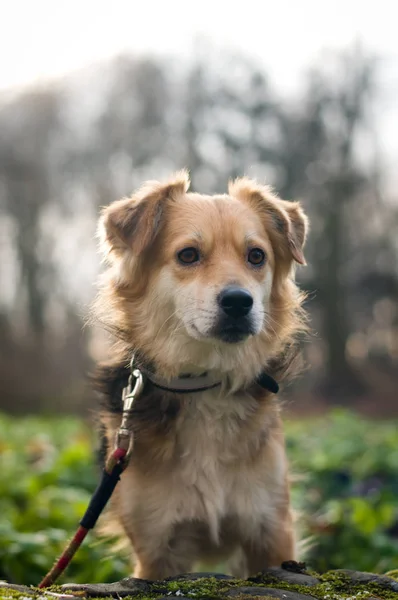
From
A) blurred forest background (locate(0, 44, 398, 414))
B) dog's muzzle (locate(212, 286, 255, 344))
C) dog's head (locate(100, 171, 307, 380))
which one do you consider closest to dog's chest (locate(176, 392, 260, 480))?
dog's head (locate(100, 171, 307, 380))

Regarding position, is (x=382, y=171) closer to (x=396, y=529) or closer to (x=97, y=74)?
(x=97, y=74)

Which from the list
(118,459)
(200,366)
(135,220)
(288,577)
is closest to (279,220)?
(135,220)

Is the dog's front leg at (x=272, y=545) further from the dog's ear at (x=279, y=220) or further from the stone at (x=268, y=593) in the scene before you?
the dog's ear at (x=279, y=220)

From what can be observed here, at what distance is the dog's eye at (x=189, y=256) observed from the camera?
3.43m

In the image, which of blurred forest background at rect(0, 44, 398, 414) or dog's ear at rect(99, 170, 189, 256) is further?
blurred forest background at rect(0, 44, 398, 414)

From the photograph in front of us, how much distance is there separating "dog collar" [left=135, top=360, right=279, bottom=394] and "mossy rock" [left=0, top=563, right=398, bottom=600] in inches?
41.8

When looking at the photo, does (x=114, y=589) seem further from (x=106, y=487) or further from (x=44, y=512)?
(x=44, y=512)

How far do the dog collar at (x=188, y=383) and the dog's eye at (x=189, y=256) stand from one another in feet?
1.91

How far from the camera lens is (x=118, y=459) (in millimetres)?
3010

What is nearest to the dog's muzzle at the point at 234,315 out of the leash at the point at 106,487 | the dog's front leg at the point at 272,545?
the leash at the point at 106,487

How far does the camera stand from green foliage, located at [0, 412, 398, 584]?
4090 mm

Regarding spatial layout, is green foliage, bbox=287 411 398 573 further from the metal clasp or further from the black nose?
the black nose

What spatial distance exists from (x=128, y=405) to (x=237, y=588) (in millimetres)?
1155

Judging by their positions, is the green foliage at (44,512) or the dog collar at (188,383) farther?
the green foliage at (44,512)
